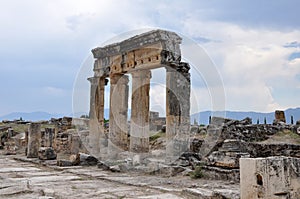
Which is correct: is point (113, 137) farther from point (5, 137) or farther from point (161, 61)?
point (5, 137)

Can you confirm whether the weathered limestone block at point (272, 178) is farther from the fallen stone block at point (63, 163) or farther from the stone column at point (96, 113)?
the stone column at point (96, 113)

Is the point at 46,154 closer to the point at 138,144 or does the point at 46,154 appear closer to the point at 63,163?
the point at 63,163

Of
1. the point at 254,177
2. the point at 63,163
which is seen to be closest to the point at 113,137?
the point at 63,163

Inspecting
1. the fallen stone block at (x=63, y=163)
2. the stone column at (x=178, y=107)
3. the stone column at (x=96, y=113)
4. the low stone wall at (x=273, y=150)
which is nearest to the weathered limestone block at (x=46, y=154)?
the stone column at (x=96, y=113)

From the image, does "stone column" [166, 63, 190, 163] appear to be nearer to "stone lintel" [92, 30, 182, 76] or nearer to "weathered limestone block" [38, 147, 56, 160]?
"stone lintel" [92, 30, 182, 76]

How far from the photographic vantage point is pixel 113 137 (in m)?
16.3

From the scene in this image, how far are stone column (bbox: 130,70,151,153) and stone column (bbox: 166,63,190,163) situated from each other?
1.98m

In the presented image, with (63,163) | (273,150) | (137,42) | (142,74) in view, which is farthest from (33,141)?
(273,150)

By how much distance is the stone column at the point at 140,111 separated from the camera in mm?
15039

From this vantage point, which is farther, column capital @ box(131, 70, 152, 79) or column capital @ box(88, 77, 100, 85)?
column capital @ box(88, 77, 100, 85)

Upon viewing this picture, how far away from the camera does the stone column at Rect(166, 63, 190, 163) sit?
13227 mm

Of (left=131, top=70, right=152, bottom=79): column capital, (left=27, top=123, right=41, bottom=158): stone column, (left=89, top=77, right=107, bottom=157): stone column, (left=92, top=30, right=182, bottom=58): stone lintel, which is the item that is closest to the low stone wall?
(left=92, top=30, right=182, bottom=58): stone lintel

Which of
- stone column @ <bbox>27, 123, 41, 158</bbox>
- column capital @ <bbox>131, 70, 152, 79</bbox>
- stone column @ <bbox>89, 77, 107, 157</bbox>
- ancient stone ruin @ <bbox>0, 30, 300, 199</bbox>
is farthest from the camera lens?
stone column @ <bbox>27, 123, 41, 158</bbox>

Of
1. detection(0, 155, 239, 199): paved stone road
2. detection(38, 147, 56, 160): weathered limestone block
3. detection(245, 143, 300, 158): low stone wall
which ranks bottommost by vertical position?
detection(0, 155, 239, 199): paved stone road
